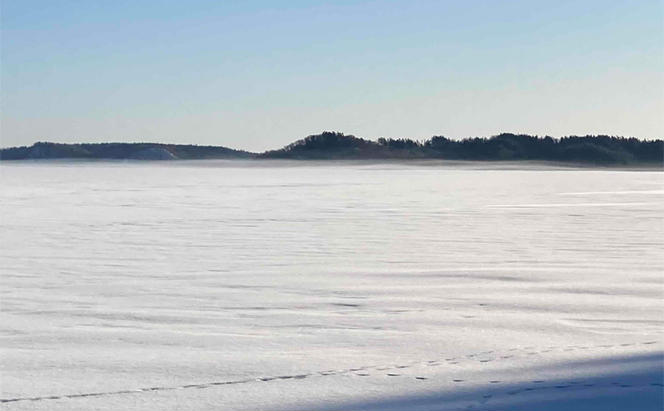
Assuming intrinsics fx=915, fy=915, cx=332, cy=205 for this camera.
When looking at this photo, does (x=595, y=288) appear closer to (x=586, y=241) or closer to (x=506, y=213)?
(x=586, y=241)

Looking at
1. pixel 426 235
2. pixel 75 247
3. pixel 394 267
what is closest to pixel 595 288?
pixel 394 267

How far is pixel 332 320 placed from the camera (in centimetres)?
304

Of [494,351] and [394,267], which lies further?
[394,267]

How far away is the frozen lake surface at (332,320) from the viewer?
2.09 metres

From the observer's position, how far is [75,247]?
5.53m

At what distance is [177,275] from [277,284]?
0.57 metres

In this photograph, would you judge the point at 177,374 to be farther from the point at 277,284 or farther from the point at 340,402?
the point at 277,284

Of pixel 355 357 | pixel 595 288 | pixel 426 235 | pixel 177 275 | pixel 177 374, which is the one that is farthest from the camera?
pixel 426 235

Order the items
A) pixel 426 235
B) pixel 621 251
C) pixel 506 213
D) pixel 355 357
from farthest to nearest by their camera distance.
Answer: pixel 506 213 → pixel 426 235 → pixel 621 251 → pixel 355 357

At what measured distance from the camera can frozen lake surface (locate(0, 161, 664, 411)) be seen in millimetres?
2088

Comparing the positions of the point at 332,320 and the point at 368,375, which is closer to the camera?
the point at 368,375

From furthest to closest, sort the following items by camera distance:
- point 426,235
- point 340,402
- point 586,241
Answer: point 426,235 → point 586,241 → point 340,402

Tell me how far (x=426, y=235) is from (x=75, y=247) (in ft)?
7.80

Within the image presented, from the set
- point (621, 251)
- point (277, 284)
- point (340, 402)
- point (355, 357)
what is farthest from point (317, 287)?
point (621, 251)
